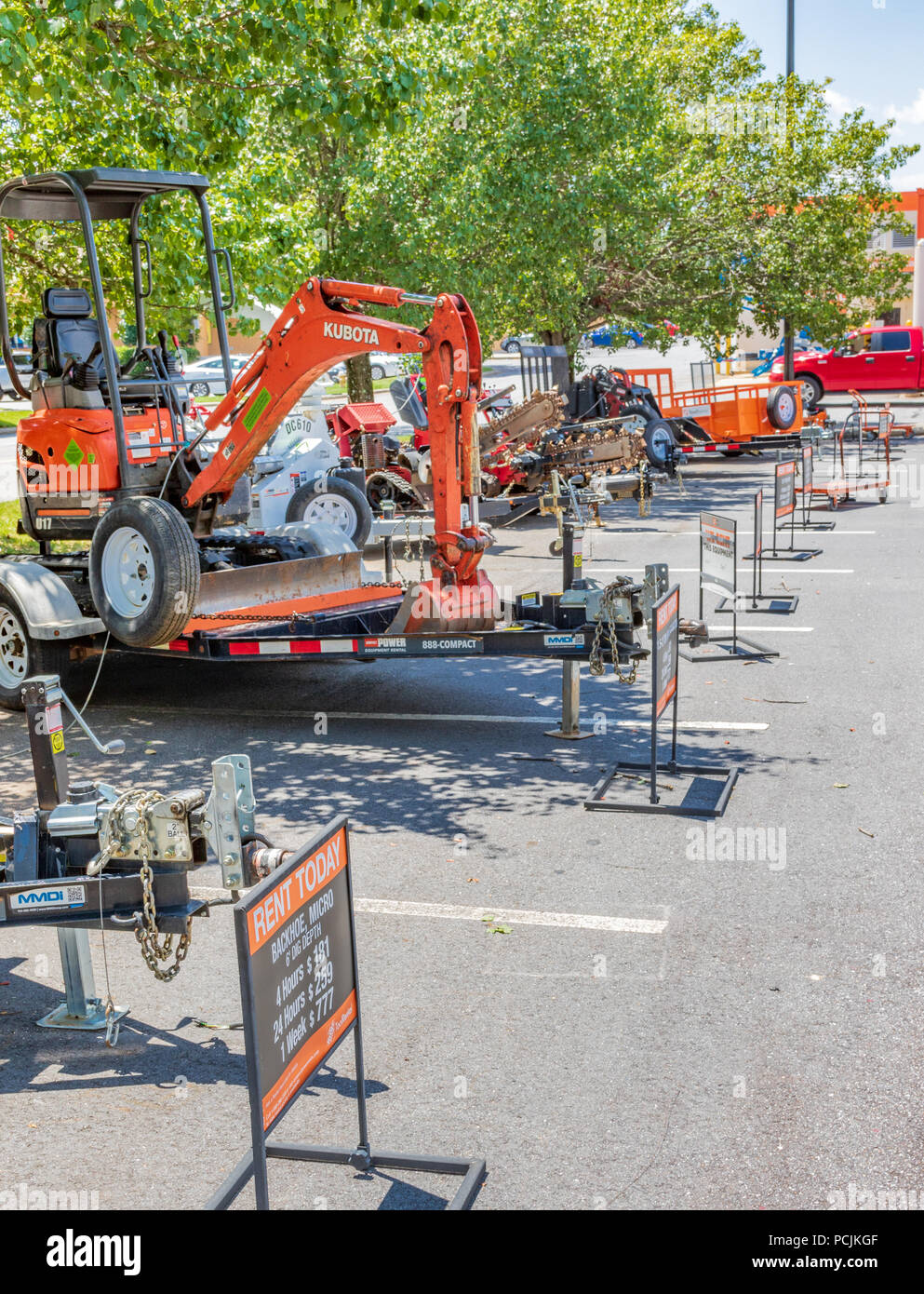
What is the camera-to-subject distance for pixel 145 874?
16.0ft

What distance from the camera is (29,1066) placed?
17.6 ft

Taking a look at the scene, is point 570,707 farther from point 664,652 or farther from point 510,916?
point 510,916

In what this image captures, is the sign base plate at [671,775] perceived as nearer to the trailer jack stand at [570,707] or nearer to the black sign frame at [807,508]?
the trailer jack stand at [570,707]

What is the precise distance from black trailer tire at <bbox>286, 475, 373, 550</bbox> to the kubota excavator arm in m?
4.23

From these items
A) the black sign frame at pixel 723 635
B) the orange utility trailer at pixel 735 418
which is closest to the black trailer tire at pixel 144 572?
the black sign frame at pixel 723 635

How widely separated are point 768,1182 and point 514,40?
2053 cm

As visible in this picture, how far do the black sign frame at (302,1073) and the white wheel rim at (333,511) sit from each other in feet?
34.3

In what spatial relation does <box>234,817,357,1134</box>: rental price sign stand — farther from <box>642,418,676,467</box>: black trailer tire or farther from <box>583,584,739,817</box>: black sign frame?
<box>642,418,676,467</box>: black trailer tire

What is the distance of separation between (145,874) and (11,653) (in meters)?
6.31

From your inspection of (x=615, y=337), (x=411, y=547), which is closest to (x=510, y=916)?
(x=411, y=547)

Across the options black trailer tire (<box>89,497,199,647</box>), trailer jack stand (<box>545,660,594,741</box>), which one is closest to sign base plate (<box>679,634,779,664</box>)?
trailer jack stand (<box>545,660,594,741</box>)
